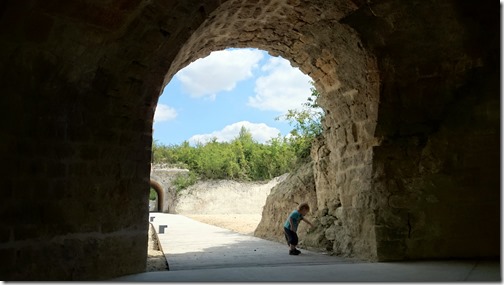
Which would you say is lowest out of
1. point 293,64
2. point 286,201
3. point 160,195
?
point 160,195

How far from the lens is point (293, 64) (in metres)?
7.94

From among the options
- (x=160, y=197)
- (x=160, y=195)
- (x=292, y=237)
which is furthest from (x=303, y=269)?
(x=160, y=197)

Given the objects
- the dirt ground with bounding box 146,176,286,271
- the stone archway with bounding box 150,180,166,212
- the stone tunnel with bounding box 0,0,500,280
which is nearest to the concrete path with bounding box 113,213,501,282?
the stone tunnel with bounding box 0,0,500,280

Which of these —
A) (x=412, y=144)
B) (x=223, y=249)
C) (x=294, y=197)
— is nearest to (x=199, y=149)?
(x=294, y=197)

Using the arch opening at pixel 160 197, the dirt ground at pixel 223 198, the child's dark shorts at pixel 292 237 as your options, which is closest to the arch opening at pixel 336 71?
the child's dark shorts at pixel 292 237

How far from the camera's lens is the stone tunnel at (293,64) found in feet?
13.8

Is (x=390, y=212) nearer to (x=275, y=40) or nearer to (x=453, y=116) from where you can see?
(x=453, y=116)

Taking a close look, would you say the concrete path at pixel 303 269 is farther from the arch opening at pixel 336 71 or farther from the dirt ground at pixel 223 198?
the dirt ground at pixel 223 198

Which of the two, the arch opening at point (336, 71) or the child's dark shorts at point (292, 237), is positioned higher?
the arch opening at point (336, 71)

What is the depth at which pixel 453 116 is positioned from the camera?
20.3ft

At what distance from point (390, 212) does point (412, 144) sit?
1.03 meters

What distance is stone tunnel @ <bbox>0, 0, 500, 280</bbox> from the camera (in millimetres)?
4191

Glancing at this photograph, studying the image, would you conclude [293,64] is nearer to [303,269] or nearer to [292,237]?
[292,237]

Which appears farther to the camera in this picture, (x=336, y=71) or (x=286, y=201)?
(x=286, y=201)
